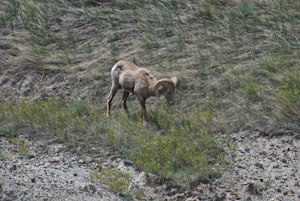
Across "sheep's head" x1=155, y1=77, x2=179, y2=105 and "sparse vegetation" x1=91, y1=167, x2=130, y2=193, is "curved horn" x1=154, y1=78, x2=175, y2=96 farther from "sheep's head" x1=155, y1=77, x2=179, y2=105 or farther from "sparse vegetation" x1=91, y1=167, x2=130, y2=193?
"sparse vegetation" x1=91, y1=167, x2=130, y2=193

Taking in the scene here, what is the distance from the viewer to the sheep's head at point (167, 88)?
8.44 m

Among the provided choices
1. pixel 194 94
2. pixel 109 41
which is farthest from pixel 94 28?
pixel 194 94

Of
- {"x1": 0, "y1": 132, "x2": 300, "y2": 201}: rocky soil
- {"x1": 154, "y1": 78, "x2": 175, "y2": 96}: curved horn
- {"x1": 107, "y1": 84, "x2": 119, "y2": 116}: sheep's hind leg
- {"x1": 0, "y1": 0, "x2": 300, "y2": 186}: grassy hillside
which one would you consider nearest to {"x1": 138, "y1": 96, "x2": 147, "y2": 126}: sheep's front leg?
{"x1": 0, "y1": 0, "x2": 300, "y2": 186}: grassy hillside

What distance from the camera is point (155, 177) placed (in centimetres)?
708

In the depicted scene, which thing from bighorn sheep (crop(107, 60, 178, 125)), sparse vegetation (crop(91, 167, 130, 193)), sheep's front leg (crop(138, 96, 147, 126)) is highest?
bighorn sheep (crop(107, 60, 178, 125))

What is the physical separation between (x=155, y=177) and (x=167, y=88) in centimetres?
213

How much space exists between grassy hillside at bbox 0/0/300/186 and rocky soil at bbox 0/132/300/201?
218 mm

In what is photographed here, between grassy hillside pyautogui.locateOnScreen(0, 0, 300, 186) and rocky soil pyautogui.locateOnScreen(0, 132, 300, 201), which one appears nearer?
rocky soil pyautogui.locateOnScreen(0, 132, 300, 201)

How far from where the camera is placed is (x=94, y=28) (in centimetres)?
1174

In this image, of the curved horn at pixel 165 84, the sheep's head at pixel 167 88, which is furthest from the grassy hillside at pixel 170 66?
the curved horn at pixel 165 84

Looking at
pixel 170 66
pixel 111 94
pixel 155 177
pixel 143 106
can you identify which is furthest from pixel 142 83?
pixel 155 177

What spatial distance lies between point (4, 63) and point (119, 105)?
3182 millimetres

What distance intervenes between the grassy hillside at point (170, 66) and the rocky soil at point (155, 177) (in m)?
0.22

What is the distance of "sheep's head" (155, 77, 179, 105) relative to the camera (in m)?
8.44
